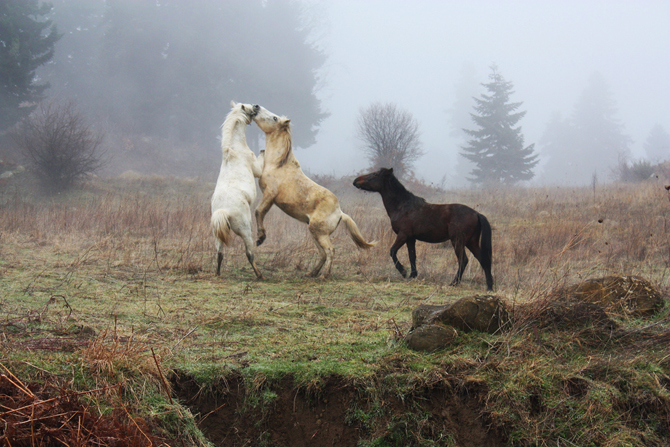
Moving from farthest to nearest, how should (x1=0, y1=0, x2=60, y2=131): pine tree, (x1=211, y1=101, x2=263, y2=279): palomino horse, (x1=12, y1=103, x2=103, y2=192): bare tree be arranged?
1. (x1=0, y1=0, x2=60, y2=131): pine tree
2. (x1=12, y1=103, x2=103, y2=192): bare tree
3. (x1=211, y1=101, x2=263, y2=279): palomino horse

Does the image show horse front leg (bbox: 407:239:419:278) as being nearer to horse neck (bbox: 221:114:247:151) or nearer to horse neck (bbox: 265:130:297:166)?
horse neck (bbox: 265:130:297:166)

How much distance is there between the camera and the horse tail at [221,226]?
22.0ft

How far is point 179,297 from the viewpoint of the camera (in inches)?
211

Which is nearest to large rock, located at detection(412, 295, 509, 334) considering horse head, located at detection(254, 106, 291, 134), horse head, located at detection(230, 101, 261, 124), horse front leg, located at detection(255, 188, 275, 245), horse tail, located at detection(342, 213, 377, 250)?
horse tail, located at detection(342, 213, 377, 250)

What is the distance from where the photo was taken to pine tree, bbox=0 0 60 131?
24.3 metres

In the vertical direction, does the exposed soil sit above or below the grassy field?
below

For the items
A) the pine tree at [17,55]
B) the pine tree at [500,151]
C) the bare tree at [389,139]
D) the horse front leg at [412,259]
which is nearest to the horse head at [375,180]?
the horse front leg at [412,259]

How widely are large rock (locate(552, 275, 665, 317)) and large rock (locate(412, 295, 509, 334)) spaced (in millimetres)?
779

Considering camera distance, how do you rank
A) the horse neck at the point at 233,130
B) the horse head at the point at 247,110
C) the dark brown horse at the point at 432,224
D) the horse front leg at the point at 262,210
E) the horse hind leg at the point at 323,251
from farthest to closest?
the horse head at the point at 247,110 < the horse front leg at the point at 262,210 < the horse neck at the point at 233,130 < the horse hind leg at the point at 323,251 < the dark brown horse at the point at 432,224

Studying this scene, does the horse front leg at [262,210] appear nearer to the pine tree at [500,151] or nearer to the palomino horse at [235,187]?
the palomino horse at [235,187]

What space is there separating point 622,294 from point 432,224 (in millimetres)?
3487

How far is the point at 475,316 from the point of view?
3.62 metres

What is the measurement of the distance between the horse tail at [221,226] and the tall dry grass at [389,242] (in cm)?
84

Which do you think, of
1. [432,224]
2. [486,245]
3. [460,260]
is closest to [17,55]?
[432,224]
